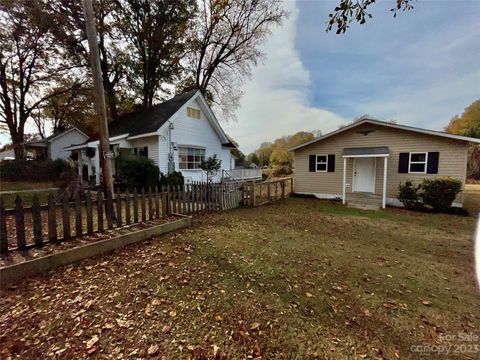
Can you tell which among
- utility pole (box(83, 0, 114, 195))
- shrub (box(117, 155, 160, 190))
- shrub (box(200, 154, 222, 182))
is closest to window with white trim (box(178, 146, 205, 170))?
shrub (box(200, 154, 222, 182))

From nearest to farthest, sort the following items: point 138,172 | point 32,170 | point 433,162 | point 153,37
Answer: point 433,162, point 138,172, point 32,170, point 153,37

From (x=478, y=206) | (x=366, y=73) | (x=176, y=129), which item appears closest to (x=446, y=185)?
(x=478, y=206)

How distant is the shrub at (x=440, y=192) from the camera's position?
9.76m

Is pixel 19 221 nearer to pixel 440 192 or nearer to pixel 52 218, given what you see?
pixel 52 218

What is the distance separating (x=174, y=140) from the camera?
13891mm

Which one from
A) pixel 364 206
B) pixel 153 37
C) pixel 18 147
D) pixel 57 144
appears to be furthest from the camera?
pixel 57 144

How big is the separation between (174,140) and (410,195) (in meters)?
13.3

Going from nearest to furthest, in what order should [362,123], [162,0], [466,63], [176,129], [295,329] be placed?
1. [295,329]
2. [466,63]
3. [362,123]
4. [176,129]
5. [162,0]

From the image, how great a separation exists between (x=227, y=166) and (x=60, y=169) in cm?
1320

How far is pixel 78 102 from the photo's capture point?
22.0m

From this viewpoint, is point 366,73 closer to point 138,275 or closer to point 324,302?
point 324,302

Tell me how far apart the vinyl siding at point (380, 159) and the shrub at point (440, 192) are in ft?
3.41

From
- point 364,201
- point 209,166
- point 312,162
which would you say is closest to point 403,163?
point 364,201

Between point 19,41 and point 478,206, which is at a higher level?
point 19,41
